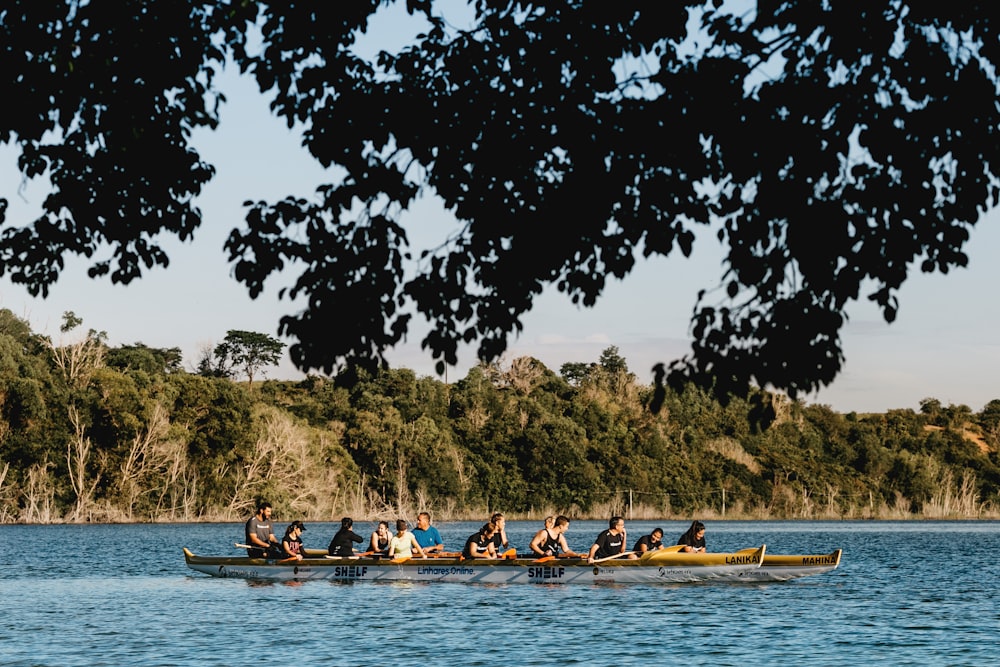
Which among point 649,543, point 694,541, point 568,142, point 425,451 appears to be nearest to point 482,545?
point 649,543

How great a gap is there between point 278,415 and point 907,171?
72.4 m

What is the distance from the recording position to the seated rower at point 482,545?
3222 centimetres

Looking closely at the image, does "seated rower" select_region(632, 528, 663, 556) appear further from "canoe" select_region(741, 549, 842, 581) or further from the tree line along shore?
the tree line along shore

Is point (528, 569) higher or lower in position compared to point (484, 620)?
higher

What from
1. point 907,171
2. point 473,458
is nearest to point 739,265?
point 907,171

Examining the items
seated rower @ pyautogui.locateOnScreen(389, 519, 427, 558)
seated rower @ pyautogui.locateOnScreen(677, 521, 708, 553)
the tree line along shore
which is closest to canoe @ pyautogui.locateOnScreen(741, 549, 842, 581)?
seated rower @ pyautogui.locateOnScreen(677, 521, 708, 553)

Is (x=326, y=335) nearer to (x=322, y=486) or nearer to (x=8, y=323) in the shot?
(x=322, y=486)

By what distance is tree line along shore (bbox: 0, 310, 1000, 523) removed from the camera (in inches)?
2899

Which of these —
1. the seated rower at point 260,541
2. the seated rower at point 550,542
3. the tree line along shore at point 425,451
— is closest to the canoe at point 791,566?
the seated rower at point 550,542

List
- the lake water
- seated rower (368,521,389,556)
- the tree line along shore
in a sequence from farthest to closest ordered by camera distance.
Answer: the tree line along shore → seated rower (368,521,389,556) → the lake water

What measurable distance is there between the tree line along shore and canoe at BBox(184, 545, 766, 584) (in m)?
41.3

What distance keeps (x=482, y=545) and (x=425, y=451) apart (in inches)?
2037

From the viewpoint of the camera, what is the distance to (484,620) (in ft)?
88.2

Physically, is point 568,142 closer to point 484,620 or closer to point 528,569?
point 484,620
